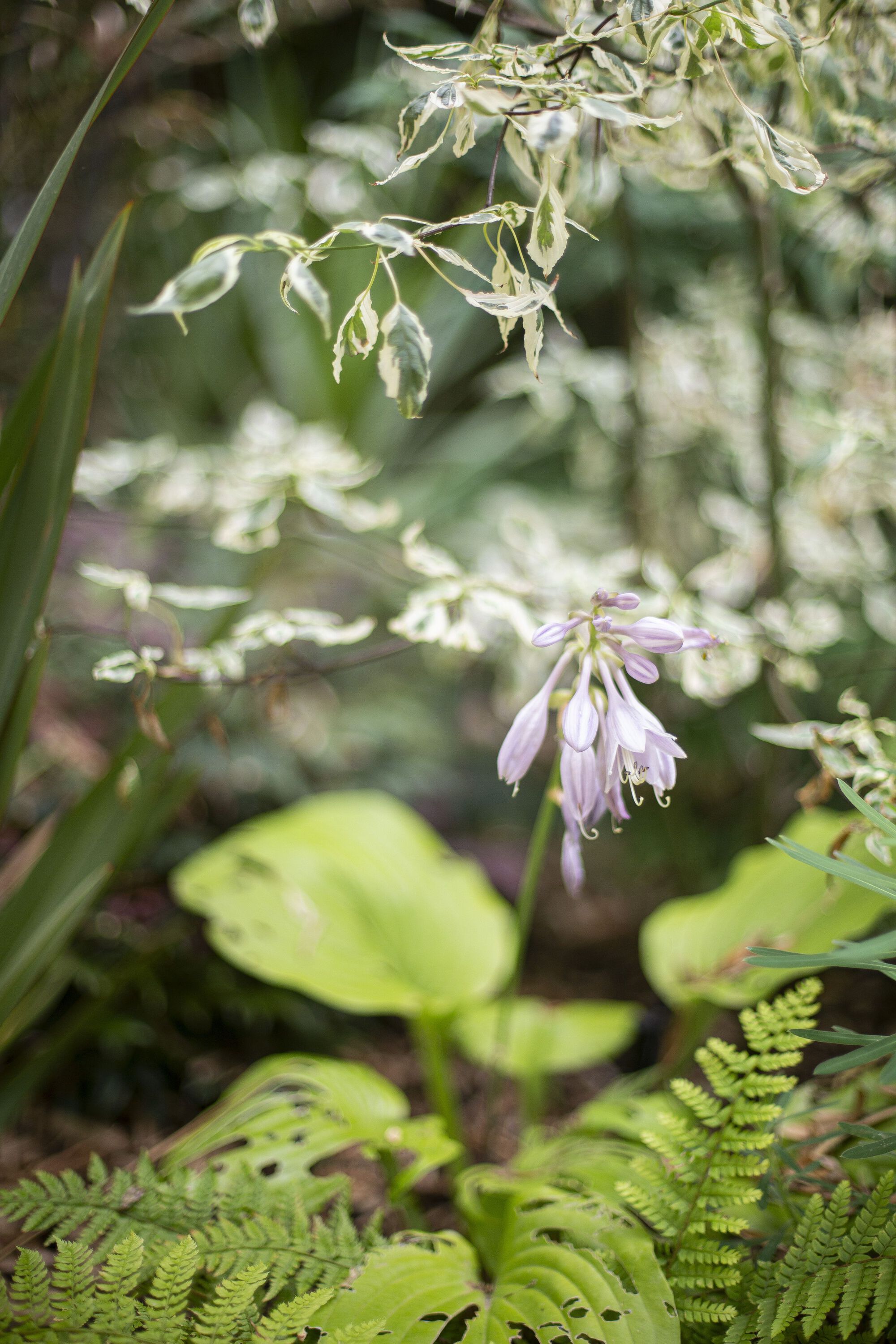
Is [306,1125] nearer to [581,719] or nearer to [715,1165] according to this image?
[715,1165]

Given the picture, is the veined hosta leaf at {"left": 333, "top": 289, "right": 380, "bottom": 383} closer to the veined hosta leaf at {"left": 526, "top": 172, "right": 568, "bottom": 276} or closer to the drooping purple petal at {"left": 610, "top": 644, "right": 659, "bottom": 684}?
the veined hosta leaf at {"left": 526, "top": 172, "right": 568, "bottom": 276}

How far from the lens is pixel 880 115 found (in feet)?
3.61

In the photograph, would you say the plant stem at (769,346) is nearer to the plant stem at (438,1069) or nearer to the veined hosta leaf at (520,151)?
the veined hosta leaf at (520,151)

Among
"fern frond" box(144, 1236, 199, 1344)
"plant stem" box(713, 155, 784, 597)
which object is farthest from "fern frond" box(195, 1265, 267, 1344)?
"plant stem" box(713, 155, 784, 597)

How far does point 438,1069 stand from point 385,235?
3.67ft

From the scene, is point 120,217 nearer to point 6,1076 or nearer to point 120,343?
point 6,1076

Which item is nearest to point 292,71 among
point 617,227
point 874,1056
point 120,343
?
point 120,343

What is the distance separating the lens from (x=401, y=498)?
7.02 ft

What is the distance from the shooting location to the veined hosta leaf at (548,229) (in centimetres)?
61

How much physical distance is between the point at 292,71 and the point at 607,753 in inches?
107

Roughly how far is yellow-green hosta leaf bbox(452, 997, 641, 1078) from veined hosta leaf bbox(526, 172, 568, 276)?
109cm

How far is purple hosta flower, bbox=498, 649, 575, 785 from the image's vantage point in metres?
0.68

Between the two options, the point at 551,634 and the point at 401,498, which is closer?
the point at 551,634

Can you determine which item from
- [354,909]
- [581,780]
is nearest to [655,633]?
[581,780]
